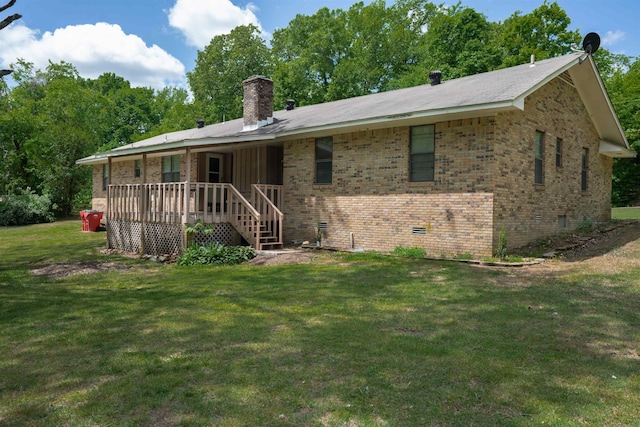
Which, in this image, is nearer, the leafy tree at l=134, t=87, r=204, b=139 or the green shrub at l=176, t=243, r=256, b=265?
the green shrub at l=176, t=243, r=256, b=265

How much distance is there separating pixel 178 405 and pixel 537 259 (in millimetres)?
8979

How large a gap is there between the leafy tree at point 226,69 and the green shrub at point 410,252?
33.9m

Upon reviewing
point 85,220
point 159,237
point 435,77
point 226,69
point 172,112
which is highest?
point 226,69

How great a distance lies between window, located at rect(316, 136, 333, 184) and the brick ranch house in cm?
3

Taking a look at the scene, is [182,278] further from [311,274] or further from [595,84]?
[595,84]

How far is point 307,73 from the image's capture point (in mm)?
39750

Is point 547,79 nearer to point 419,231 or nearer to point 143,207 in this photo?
point 419,231

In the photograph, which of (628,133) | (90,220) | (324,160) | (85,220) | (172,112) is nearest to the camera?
(324,160)

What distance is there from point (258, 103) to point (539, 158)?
976 cm

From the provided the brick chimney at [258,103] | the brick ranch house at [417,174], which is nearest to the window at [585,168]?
the brick ranch house at [417,174]

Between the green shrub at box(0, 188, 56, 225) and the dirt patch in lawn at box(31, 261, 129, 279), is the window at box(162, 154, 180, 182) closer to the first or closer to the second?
the dirt patch in lawn at box(31, 261, 129, 279)

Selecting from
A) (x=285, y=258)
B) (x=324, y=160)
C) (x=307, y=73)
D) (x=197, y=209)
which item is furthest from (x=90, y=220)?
(x=307, y=73)

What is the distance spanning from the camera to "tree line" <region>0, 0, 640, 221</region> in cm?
2909

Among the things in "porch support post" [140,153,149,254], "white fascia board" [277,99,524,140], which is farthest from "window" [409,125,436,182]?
"porch support post" [140,153,149,254]
